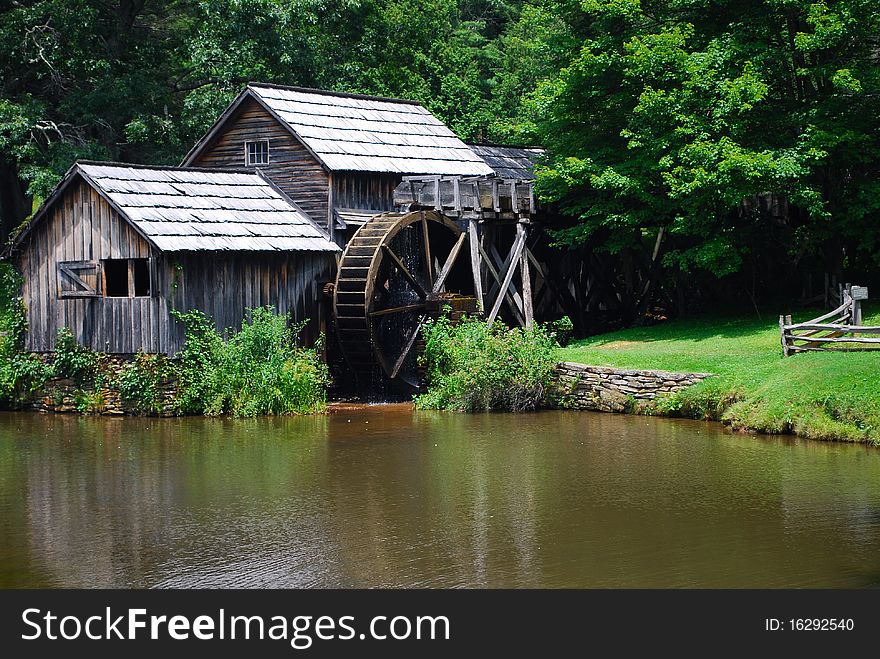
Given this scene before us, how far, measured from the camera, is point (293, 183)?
2477cm

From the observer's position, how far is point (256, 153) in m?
25.6

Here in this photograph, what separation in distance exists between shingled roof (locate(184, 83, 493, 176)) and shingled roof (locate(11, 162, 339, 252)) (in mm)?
1466

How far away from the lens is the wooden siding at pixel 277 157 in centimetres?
2447

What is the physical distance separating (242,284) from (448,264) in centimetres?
463

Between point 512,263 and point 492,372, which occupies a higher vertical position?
point 512,263

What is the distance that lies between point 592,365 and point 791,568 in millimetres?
11294

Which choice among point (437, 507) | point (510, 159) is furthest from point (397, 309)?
point (437, 507)

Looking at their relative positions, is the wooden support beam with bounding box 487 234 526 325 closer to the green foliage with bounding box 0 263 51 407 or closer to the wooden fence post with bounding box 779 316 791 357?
the wooden fence post with bounding box 779 316 791 357

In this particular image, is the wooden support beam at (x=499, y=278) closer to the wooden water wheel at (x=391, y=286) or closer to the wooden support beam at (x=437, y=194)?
the wooden water wheel at (x=391, y=286)

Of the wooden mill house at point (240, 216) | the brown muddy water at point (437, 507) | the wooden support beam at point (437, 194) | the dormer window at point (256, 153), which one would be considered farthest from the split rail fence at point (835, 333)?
the dormer window at point (256, 153)

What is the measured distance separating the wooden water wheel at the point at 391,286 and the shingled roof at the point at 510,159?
9.40 feet

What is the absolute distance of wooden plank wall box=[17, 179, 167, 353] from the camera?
70.5 feet

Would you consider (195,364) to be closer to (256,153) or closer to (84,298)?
(84,298)

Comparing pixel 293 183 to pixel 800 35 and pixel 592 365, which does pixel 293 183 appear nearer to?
pixel 592 365
